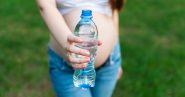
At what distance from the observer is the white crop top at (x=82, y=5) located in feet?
8.52

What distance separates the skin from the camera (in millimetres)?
2193

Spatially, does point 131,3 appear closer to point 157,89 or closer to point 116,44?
point 157,89

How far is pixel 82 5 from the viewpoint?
262 centimetres

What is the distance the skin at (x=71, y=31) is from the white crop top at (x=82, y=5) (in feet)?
0.07

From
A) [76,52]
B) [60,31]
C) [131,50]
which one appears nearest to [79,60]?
[76,52]

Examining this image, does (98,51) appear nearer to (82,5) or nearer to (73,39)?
(82,5)

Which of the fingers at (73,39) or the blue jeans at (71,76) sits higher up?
the fingers at (73,39)

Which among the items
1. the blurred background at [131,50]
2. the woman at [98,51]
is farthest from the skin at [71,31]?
the blurred background at [131,50]

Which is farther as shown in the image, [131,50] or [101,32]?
[131,50]

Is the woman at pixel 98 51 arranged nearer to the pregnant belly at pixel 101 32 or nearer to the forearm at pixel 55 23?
the pregnant belly at pixel 101 32

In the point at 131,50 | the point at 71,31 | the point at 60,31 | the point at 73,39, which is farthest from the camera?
the point at 131,50

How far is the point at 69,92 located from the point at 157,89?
6.00 ft

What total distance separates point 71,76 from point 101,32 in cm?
27

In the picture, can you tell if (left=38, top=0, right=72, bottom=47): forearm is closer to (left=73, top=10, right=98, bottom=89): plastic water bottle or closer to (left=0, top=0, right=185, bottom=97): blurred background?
(left=73, top=10, right=98, bottom=89): plastic water bottle
